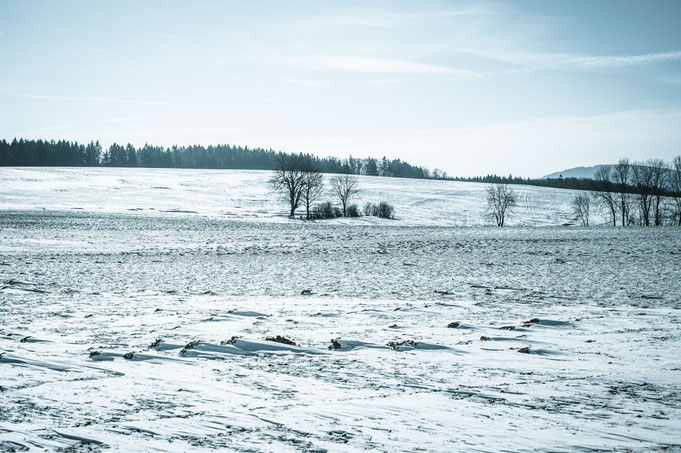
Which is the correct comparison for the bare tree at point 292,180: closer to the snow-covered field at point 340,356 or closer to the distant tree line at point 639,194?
the distant tree line at point 639,194

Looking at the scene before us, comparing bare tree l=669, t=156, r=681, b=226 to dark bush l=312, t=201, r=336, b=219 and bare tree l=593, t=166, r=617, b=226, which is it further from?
dark bush l=312, t=201, r=336, b=219

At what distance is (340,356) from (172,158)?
532ft

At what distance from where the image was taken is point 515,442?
424cm

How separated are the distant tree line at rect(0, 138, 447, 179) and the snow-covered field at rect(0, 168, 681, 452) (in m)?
114

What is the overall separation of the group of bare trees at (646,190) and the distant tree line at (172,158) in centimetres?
7429

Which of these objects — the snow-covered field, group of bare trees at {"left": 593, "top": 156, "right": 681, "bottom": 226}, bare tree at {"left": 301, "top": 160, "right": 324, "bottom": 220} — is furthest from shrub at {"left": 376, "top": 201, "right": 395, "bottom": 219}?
the snow-covered field

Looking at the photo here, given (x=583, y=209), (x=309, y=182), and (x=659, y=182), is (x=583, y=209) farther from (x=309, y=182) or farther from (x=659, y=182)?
(x=309, y=182)

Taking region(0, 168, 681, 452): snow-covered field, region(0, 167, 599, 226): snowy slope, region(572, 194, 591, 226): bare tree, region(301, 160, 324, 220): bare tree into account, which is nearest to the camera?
region(0, 168, 681, 452): snow-covered field

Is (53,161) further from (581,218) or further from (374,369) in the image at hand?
(374,369)

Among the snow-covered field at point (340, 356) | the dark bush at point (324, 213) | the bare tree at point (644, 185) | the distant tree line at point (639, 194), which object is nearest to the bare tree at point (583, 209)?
A: the distant tree line at point (639, 194)

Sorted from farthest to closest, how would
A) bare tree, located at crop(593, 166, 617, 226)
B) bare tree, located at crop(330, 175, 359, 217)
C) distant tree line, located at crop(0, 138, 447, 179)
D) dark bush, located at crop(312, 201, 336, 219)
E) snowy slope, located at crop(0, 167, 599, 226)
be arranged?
distant tree line, located at crop(0, 138, 447, 179), bare tree, located at crop(330, 175, 359, 217), bare tree, located at crop(593, 166, 617, 226), snowy slope, located at crop(0, 167, 599, 226), dark bush, located at crop(312, 201, 336, 219)

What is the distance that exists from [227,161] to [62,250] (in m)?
140

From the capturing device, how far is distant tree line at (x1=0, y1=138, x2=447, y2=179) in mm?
131000

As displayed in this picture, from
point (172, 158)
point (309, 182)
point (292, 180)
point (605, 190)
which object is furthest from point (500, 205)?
point (172, 158)
